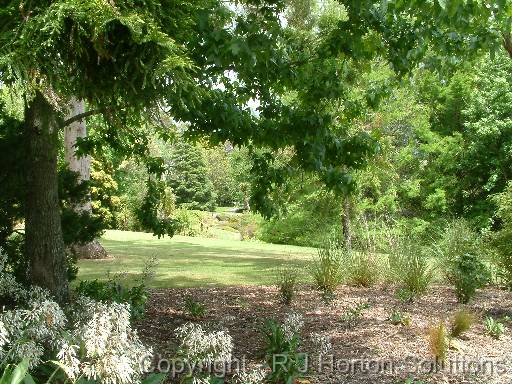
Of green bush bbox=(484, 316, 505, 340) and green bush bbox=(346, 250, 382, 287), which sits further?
green bush bbox=(346, 250, 382, 287)

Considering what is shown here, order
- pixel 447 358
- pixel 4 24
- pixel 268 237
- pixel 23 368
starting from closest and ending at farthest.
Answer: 1. pixel 23 368
2. pixel 4 24
3. pixel 447 358
4. pixel 268 237

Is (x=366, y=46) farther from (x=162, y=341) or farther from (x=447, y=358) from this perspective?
(x=162, y=341)

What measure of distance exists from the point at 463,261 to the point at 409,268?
2.74ft

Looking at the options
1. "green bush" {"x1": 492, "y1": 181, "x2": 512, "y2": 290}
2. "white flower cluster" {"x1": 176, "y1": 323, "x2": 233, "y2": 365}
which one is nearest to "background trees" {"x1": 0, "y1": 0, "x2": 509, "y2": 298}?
"white flower cluster" {"x1": 176, "y1": 323, "x2": 233, "y2": 365}

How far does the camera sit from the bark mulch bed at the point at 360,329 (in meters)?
4.22

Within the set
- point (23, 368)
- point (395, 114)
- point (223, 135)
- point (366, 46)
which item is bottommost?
point (23, 368)

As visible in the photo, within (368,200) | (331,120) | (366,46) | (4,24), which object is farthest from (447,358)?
(368,200)

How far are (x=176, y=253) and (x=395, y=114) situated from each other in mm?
6756

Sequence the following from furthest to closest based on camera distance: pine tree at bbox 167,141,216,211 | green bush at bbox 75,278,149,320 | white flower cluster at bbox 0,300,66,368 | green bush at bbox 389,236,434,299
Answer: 1. pine tree at bbox 167,141,216,211
2. green bush at bbox 389,236,434,299
3. green bush at bbox 75,278,149,320
4. white flower cluster at bbox 0,300,66,368

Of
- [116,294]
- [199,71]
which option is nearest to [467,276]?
[116,294]

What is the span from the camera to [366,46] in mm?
4832

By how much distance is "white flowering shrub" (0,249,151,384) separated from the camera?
2.52 metres

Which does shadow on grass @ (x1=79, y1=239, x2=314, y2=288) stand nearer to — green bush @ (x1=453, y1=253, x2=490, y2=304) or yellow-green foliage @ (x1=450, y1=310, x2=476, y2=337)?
green bush @ (x1=453, y1=253, x2=490, y2=304)

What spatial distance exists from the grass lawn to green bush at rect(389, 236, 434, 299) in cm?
123
